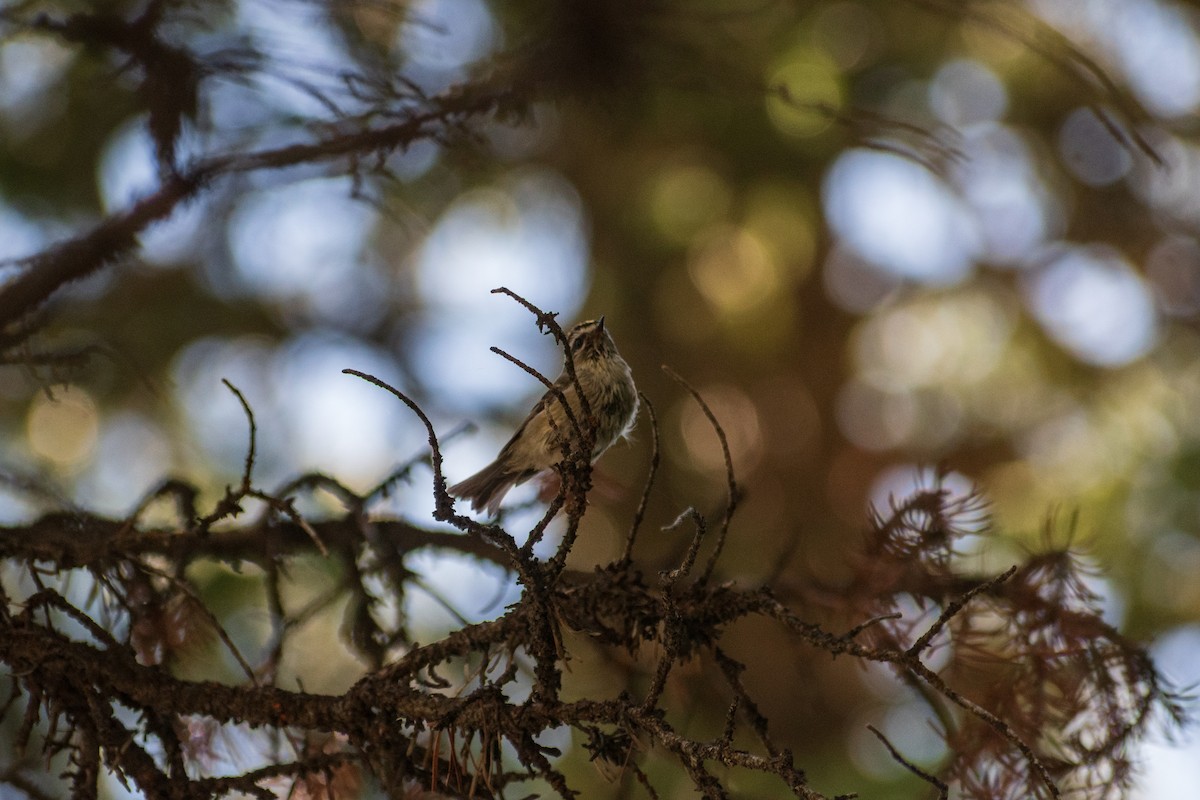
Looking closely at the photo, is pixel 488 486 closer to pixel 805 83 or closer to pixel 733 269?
pixel 733 269

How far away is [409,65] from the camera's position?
3.50m

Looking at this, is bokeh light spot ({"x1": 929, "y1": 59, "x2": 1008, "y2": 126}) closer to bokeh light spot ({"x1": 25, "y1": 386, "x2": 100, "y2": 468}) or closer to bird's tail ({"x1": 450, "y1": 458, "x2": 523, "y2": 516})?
bird's tail ({"x1": 450, "y1": 458, "x2": 523, "y2": 516})

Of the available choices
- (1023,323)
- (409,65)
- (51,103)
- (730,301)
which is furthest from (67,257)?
(1023,323)

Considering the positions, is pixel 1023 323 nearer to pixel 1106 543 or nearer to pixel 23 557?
pixel 1106 543

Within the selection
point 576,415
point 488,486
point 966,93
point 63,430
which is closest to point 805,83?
point 966,93

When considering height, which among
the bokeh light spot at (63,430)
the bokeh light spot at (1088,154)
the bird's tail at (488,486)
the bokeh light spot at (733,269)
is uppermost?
the bokeh light spot at (1088,154)

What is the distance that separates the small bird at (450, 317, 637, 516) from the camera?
12.5 feet

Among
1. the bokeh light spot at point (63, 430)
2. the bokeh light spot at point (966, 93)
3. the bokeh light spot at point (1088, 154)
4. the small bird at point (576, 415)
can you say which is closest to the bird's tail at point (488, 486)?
the small bird at point (576, 415)

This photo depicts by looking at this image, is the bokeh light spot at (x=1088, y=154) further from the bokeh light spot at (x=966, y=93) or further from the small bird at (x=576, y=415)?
the small bird at (x=576, y=415)

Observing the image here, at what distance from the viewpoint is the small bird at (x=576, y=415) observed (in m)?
3.80

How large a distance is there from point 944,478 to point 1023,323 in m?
3.94

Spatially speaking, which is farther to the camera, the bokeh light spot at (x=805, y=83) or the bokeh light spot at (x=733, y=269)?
the bokeh light spot at (x=733, y=269)

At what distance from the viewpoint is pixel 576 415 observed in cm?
368

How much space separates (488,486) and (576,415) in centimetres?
81
